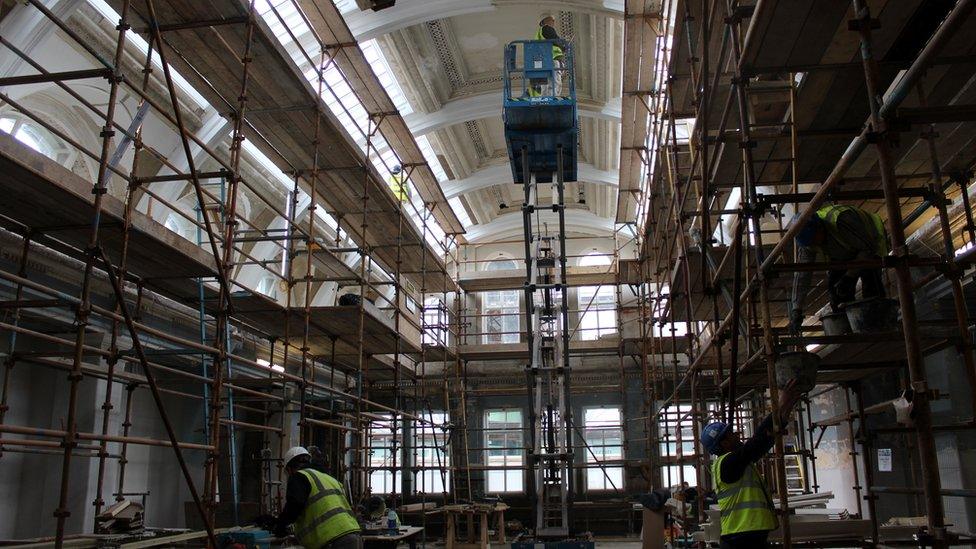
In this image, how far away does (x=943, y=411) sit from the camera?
10.5 meters

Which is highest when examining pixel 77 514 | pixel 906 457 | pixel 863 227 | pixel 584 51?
pixel 584 51

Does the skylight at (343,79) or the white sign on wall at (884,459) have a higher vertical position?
the skylight at (343,79)

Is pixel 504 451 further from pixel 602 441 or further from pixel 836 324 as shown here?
pixel 836 324

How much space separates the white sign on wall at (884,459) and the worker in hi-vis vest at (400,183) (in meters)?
9.58

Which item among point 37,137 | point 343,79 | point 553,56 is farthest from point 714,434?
point 37,137

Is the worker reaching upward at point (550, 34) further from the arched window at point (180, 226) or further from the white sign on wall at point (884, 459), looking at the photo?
the white sign on wall at point (884, 459)

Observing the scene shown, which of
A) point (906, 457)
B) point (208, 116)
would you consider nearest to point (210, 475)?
point (208, 116)

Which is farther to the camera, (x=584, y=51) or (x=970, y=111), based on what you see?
(x=584, y=51)

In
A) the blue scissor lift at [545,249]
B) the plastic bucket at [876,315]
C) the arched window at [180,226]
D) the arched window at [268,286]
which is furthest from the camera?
the arched window at [268,286]

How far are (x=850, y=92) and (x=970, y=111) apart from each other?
303 cm

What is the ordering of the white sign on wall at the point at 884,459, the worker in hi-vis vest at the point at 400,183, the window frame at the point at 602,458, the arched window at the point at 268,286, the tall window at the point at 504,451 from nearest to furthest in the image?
the white sign on wall at the point at 884,459 < the worker in hi-vis vest at the point at 400,183 < the arched window at the point at 268,286 < the window frame at the point at 602,458 < the tall window at the point at 504,451

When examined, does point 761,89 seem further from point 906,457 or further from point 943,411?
point 906,457

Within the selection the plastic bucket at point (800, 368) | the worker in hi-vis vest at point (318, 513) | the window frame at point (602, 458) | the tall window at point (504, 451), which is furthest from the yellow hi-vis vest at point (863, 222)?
the tall window at point (504, 451)

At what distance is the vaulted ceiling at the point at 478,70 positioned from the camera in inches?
606
